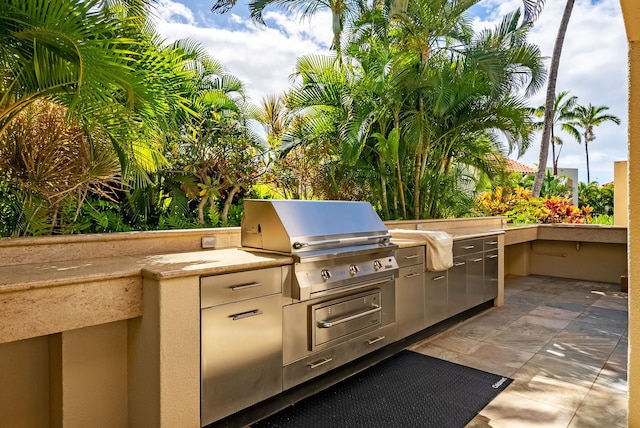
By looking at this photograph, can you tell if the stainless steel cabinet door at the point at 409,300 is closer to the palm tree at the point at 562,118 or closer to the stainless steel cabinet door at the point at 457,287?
the stainless steel cabinet door at the point at 457,287

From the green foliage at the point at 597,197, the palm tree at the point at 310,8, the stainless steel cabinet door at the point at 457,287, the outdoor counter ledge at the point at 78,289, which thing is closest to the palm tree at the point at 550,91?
the palm tree at the point at 310,8

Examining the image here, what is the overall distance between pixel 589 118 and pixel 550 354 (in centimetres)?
2800

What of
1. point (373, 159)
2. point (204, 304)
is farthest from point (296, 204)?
point (373, 159)

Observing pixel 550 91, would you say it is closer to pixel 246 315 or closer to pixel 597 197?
pixel 597 197

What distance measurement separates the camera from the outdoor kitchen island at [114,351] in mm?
1885

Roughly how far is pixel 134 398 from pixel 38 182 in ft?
5.46

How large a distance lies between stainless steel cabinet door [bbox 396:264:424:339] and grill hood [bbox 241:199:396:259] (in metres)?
0.40

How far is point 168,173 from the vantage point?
4.01 m

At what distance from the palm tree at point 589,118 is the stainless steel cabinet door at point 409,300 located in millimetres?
26758

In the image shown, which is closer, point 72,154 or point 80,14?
point 80,14

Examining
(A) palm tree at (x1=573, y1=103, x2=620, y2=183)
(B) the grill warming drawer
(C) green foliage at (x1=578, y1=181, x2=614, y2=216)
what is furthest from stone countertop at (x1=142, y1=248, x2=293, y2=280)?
(A) palm tree at (x1=573, y1=103, x2=620, y2=183)

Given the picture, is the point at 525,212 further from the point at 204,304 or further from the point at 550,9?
the point at 204,304

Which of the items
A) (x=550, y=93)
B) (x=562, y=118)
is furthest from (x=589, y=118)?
(x=550, y=93)

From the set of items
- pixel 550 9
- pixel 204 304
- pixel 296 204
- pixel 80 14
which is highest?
pixel 550 9
